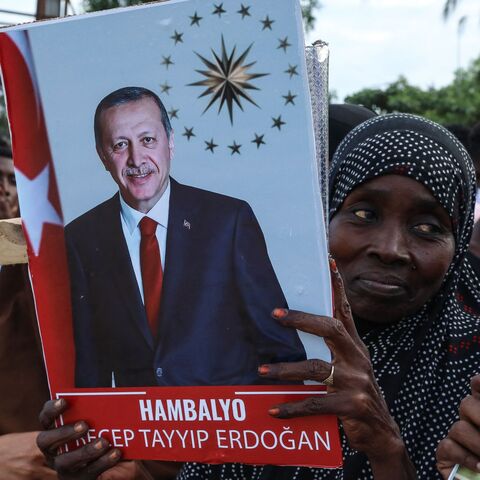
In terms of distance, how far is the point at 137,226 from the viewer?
4.57 feet

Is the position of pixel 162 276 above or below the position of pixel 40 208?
below

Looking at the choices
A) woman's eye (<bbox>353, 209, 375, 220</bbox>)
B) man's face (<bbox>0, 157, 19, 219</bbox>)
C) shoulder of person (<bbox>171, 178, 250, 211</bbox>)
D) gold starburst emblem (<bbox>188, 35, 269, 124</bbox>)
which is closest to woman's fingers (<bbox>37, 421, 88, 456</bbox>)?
shoulder of person (<bbox>171, 178, 250, 211</bbox>)

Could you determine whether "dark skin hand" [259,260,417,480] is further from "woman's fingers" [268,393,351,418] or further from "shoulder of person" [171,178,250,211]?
"shoulder of person" [171,178,250,211]

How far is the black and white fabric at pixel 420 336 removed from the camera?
1.72 metres

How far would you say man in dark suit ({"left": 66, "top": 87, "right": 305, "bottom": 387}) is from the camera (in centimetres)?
132

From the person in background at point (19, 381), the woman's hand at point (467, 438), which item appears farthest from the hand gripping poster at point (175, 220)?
the person in background at point (19, 381)

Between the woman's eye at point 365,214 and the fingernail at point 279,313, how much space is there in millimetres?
550

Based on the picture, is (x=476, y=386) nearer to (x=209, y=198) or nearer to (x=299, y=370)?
(x=299, y=370)

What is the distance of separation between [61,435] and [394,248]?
0.80m

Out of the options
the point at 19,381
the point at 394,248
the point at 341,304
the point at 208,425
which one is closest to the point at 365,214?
the point at 394,248

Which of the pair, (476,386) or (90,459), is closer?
(476,386)

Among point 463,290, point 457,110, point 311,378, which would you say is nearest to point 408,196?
point 463,290

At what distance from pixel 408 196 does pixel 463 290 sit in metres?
0.48

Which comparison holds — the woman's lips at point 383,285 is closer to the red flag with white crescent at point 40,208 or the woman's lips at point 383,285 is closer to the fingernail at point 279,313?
the fingernail at point 279,313
